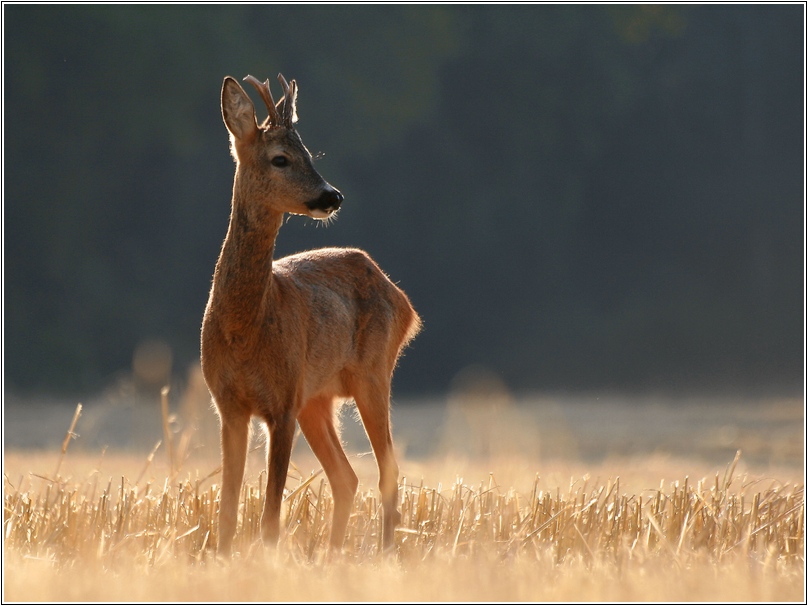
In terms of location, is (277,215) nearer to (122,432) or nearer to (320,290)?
(320,290)

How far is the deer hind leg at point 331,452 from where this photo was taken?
23.5 feet

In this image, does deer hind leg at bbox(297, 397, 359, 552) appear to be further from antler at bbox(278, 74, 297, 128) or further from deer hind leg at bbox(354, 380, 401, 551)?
antler at bbox(278, 74, 297, 128)

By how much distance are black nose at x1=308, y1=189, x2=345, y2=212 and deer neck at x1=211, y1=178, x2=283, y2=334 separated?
0.73ft

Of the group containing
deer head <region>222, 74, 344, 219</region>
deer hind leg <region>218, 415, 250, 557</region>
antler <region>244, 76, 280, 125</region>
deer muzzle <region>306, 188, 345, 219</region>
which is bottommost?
deer hind leg <region>218, 415, 250, 557</region>

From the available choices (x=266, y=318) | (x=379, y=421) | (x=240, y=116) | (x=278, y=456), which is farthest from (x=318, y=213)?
(x=379, y=421)

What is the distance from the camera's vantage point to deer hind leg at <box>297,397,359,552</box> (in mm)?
7152

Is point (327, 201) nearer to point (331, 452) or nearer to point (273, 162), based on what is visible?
point (273, 162)

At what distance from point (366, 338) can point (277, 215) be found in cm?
130

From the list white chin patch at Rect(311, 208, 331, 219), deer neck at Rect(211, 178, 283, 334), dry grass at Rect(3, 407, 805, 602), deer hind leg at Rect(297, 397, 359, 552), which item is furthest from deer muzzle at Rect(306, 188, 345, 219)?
deer hind leg at Rect(297, 397, 359, 552)

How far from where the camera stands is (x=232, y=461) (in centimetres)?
652

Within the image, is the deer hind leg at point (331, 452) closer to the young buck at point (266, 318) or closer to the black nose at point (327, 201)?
the young buck at point (266, 318)

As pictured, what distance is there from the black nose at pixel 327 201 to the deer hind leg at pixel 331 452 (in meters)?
1.58

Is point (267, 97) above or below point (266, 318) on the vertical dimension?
above

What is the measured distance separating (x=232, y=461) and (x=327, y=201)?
1.45 m
